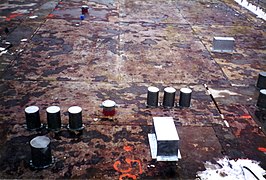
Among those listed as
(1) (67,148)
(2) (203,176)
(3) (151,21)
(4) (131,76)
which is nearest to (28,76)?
(4) (131,76)

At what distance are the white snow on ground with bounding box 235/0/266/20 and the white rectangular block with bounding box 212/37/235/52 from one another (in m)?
4.67

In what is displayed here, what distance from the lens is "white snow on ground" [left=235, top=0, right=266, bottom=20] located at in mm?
12648

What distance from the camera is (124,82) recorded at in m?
6.99

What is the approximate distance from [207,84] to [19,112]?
4.12 metres

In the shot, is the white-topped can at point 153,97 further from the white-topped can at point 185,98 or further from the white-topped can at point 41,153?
the white-topped can at point 41,153

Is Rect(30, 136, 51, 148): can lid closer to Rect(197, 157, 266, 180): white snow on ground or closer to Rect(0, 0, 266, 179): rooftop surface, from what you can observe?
Rect(0, 0, 266, 179): rooftop surface

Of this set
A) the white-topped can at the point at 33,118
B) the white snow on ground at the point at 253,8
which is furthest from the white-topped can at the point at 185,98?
the white snow on ground at the point at 253,8

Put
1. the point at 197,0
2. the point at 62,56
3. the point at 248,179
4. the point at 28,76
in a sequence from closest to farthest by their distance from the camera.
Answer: the point at 248,179 < the point at 28,76 < the point at 62,56 < the point at 197,0

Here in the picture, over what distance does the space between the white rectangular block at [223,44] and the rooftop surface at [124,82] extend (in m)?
0.24

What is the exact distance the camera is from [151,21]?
37.1 feet

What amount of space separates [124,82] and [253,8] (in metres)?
9.31

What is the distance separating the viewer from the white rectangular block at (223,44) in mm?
8680

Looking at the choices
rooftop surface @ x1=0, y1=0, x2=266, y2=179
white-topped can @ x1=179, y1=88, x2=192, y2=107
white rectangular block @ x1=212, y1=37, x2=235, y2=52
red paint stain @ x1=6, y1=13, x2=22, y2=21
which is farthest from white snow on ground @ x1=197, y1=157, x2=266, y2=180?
red paint stain @ x1=6, y1=13, x2=22, y2=21

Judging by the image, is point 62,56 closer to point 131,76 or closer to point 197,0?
point 131,76
